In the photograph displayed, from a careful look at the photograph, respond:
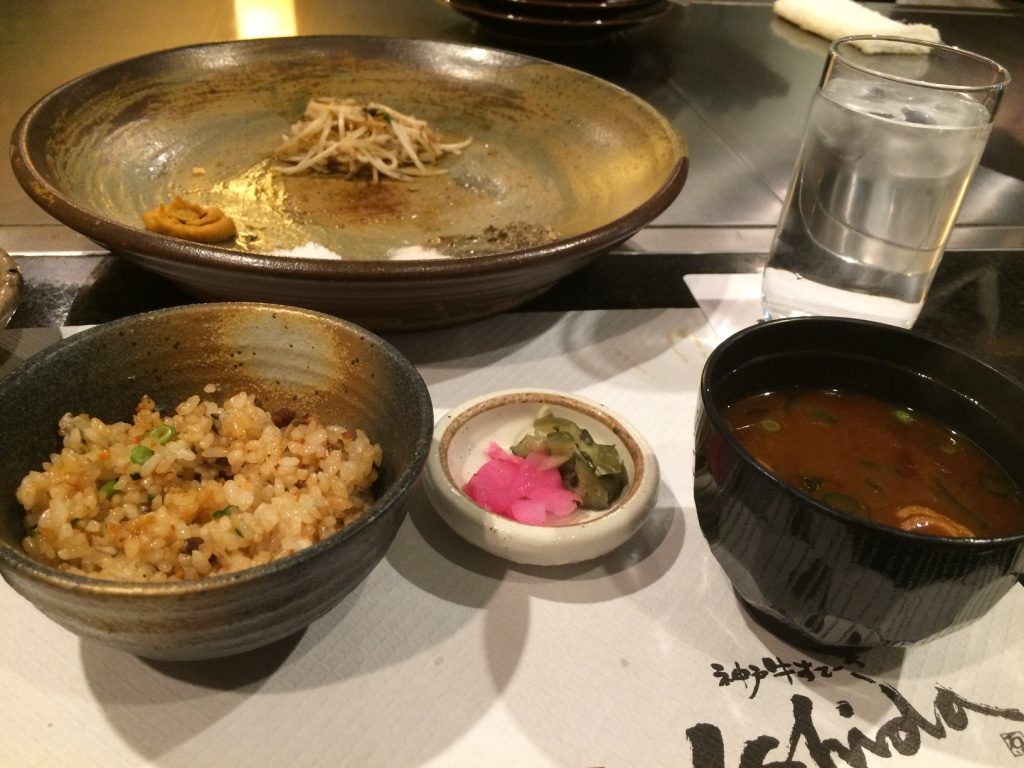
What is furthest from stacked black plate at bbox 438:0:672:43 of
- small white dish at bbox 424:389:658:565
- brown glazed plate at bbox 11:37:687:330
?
small white dish at bbox 424:389:658:565

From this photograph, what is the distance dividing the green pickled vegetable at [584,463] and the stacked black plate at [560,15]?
191 cm

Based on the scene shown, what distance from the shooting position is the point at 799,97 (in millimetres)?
2932

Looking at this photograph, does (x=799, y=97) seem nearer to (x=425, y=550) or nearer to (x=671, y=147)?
(x=671, y=147)

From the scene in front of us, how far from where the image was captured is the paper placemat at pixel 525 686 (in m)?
0.86

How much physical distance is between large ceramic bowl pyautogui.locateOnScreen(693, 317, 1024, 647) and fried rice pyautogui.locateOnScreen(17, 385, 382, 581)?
1.43 ft

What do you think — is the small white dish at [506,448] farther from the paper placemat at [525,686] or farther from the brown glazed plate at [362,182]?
the brown glazed plate at [362,182]

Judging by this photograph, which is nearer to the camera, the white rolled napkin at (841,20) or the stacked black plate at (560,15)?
the stacked black plate at (560,15)

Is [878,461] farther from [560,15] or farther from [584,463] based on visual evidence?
[560,15]

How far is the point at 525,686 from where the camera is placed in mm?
936

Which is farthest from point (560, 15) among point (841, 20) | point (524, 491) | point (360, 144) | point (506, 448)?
point (524, 491)

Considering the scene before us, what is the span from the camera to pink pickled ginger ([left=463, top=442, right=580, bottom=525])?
108cm

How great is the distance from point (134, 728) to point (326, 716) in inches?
7.8

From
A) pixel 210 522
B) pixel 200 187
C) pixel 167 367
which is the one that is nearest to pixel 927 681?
pixel 210 522

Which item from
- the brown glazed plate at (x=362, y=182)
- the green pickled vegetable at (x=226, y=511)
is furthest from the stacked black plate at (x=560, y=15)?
the green pickled vegetable at (x=226, y=511)
